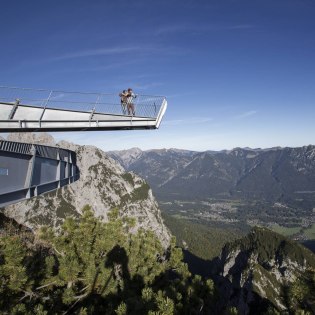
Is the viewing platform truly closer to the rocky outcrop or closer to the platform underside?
the platform underside

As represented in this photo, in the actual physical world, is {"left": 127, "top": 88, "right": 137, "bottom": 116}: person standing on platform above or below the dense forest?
above

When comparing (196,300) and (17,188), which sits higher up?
(17,188)

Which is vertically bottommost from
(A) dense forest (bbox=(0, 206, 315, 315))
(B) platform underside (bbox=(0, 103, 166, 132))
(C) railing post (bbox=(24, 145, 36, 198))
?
(A) dense forest (bbox=(0, 206, 315, 315))

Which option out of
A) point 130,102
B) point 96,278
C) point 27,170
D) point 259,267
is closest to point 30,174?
point 27,170

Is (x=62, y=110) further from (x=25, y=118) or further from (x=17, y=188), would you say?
(x=17, y=188)

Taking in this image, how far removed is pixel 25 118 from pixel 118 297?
46.2 feet

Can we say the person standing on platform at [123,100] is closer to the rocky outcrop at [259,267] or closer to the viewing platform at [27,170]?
the viewing platform at [27,170]

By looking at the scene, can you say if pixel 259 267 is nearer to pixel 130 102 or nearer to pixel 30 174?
pixel 130 102

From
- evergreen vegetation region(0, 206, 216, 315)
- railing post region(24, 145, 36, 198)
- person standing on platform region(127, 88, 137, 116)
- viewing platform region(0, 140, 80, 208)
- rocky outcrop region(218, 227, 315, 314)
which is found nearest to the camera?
viewing platform region(0, 140, 80, 208)

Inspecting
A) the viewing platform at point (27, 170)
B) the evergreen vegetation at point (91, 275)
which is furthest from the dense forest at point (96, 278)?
the viewing platform at point (27, 170)

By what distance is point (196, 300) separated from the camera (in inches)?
726

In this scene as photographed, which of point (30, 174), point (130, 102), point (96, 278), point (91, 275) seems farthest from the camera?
point (130, 102)

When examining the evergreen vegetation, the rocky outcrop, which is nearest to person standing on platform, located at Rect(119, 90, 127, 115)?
the evergreen vegetation

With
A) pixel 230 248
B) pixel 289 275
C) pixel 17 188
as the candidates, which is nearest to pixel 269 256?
pixel 230 248
